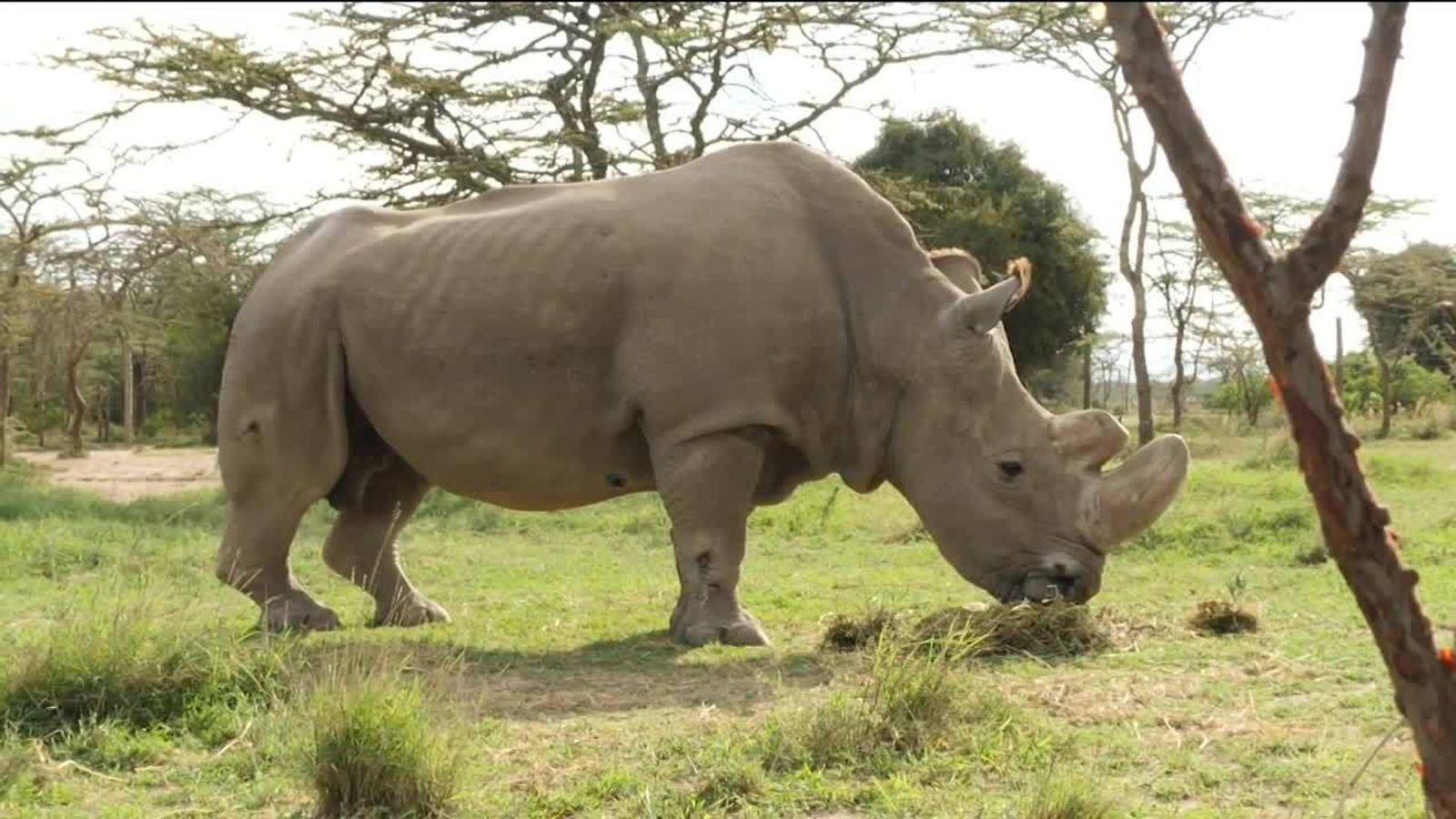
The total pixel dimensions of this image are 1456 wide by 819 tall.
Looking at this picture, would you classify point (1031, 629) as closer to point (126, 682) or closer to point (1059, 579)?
point (1059, 579)

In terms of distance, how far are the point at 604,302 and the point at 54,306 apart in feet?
66.3

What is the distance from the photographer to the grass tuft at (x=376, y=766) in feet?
12.6

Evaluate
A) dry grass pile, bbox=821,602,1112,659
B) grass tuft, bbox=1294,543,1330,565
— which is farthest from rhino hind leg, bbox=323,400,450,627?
grass tuft, bbox=1294,543,1330,565

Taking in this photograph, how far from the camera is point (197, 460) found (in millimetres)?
24578

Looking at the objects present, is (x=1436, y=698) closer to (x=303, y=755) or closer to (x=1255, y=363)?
(x=303, y=755)

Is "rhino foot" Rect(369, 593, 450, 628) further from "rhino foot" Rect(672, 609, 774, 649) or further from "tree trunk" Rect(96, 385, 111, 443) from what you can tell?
"tree trunk" Rect(96, 385, 111, 443)

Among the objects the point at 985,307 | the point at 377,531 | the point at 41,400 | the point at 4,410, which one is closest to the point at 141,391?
the point at 41,400

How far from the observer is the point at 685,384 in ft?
20.8

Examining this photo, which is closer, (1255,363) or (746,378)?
(746,378)

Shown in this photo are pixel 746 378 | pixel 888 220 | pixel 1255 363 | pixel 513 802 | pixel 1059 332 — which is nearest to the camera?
pixel 513 802

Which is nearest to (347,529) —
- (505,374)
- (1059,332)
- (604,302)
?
(505,374)

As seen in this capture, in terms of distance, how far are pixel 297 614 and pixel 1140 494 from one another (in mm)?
3634

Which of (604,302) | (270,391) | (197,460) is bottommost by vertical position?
(197,460)

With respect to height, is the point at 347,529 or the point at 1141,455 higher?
the point at 1141,455
